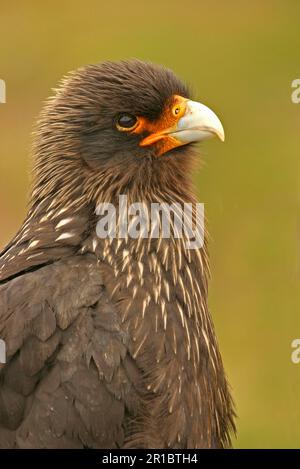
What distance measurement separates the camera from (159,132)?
6453mm

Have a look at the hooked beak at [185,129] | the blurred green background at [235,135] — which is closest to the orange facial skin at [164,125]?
the hooked beak at [185,129]

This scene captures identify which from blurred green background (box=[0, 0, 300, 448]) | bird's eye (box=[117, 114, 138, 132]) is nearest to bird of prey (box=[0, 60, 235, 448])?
bird's eye (box=[117, 114, 138, 132])

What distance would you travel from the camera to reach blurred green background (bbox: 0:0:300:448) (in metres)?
10.5

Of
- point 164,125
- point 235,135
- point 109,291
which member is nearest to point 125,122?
point 164,125

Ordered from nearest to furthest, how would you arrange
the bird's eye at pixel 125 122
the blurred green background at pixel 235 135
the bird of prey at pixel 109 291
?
the bird of prey at pixel 109 291
the bird's eye at pixel 125 122
the blurred green background at pixel 235 135

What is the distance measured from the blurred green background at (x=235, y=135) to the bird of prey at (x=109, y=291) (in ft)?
5.57

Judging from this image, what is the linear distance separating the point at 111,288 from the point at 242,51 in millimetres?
8372

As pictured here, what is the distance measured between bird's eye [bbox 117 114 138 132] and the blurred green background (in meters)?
1.76

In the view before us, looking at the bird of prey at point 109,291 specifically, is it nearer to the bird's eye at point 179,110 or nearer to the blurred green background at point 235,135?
the bird's eye at point 179,110

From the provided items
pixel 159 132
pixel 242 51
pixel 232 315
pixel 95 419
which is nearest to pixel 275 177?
pixel 232 315

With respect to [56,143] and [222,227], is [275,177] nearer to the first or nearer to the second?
[222,227]

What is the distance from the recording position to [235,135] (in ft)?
40.6

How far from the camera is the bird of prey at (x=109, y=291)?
19.3ft

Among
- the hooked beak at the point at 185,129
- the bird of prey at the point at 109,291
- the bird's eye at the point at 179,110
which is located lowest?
the bird of prey at the point at 109,291
